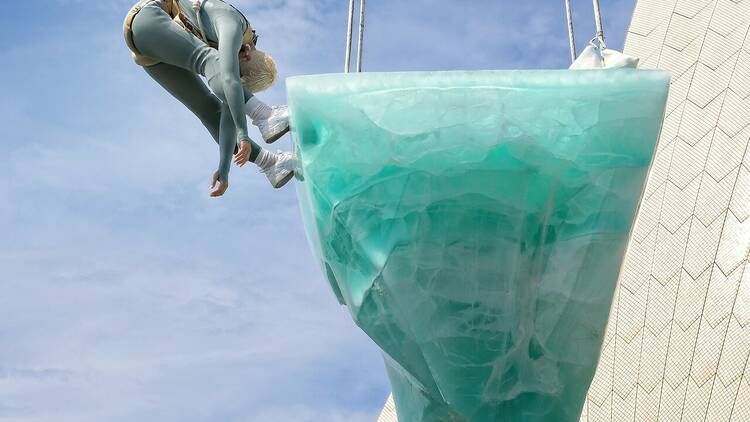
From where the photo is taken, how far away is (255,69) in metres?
7.24

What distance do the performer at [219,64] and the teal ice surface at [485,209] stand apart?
360 mm

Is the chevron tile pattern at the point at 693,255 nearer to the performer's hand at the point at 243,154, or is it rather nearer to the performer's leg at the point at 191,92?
the performer's hand at the point at 243,154

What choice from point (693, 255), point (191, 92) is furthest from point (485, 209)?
point (693, 255)

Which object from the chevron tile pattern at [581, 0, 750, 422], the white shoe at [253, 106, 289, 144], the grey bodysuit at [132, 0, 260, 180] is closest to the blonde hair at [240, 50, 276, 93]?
the grey bodysuit at [132, 0, 260, 180]

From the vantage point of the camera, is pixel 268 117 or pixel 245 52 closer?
pixel 268 117

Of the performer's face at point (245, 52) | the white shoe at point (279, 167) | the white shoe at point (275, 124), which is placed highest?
the performer's face at point (245, 52)

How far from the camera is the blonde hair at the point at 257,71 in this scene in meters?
7.21

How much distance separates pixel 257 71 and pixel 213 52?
15.4 inches

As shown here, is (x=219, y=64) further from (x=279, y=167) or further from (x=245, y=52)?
(x=279, y=167)

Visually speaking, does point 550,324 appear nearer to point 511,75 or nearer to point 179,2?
point 511,75

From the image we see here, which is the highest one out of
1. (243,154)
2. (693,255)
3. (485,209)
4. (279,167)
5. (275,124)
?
(485,209)

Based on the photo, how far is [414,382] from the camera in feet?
22.9

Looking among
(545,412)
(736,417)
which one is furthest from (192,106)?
(736,417)

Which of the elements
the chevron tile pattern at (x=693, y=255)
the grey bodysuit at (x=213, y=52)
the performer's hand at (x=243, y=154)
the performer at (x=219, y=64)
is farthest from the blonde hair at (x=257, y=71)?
the chevron tile pattern at (x=693, y=255)
